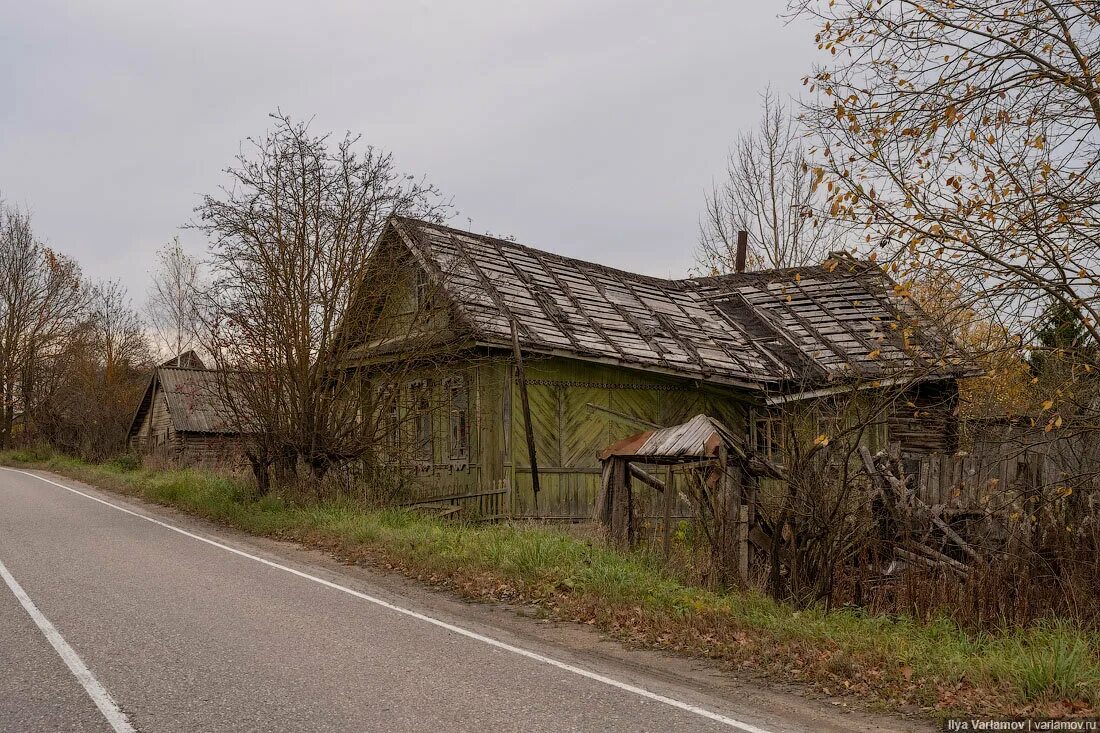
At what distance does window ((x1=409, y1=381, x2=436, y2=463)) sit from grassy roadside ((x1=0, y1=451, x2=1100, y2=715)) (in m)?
3.21

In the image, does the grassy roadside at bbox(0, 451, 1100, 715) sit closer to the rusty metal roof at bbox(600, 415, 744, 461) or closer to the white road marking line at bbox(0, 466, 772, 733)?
the white road marking line at bbox(0, 466, 772, 733)

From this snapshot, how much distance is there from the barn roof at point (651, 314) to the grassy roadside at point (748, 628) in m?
4.89

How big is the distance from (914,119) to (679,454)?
4398 mm

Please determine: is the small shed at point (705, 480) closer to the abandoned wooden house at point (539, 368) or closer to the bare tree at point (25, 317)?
the abandoned wooden house at point (539, 368)

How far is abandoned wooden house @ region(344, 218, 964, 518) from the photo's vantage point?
640 inches

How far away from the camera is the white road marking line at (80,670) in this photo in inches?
210

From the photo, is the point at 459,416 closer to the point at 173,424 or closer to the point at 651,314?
the point at 651,314

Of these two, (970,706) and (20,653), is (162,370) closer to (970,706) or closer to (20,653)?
(20,653)

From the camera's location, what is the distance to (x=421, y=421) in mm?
19234

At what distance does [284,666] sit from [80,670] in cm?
145

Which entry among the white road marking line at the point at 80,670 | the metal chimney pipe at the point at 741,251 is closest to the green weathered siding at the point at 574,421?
the white road marking line at the point at 80,670

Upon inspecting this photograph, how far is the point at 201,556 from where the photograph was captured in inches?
479

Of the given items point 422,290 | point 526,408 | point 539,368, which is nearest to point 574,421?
point 539,368

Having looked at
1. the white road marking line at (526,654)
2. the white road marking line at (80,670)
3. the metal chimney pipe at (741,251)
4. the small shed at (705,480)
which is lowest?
the white road marking line at (526,654)
